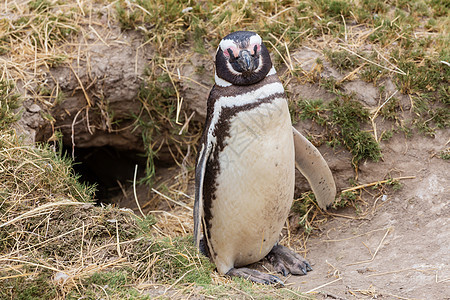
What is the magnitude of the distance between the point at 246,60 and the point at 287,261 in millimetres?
1308

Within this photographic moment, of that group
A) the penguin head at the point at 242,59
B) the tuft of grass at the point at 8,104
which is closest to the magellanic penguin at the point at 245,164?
the penguin head at the point at 242,59

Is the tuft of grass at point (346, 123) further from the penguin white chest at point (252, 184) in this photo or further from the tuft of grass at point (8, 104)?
the tuft of grass at point (8, 104)

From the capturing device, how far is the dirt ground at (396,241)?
111 inches

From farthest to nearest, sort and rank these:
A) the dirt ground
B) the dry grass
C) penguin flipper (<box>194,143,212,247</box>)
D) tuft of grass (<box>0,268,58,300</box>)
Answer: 1. penguin flipper (<box>194,143,212,247</box>)
2. the dirt ground
3. the dry grass
4. tuft of grass (<box>0,268,58,300</box>)

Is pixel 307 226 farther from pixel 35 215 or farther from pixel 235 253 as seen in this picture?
pixel 35 215

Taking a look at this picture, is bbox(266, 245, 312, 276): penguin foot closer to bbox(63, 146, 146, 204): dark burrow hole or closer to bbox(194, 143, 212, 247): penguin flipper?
bbox(194, 143, 212, 247): penguin flipper

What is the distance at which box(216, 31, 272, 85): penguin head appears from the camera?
9.50 ft

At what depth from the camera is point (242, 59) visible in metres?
2.88

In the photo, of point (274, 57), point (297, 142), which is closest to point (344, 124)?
point (297, 142)

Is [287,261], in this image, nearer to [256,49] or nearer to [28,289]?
[256,49]

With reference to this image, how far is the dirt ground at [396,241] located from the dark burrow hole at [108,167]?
225 centimetres

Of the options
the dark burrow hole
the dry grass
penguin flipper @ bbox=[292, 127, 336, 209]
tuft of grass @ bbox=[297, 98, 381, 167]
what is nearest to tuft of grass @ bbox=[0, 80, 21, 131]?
the dry grass

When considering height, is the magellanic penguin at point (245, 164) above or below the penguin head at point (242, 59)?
below

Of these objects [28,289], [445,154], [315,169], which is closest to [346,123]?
[315,169]
